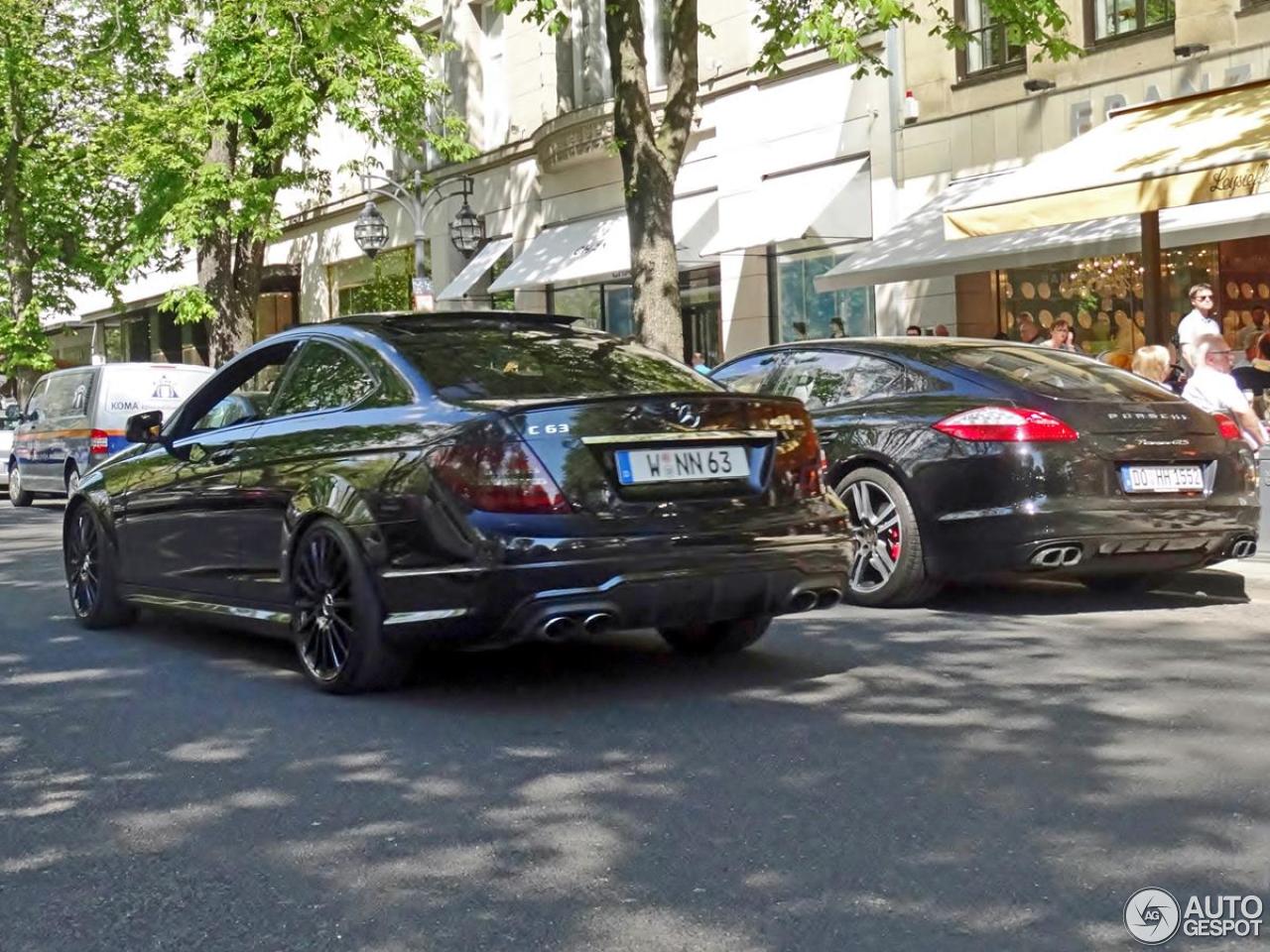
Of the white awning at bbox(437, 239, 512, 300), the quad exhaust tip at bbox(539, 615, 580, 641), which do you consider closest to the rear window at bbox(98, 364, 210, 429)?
the white awning at bbox(437, 239, 512, 300)

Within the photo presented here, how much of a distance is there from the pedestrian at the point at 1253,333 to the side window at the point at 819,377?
8335 millimetres

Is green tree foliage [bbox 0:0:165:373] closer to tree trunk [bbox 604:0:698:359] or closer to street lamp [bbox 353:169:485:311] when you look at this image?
street lamp [bbox 353:169:485:311]

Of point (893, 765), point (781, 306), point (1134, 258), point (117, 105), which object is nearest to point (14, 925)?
point (893, 765)

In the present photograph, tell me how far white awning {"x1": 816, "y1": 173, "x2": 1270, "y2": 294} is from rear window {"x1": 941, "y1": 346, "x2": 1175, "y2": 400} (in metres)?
7.98

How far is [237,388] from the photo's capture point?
8086 mm

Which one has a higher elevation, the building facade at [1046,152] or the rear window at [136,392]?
the building facade at [1046,152]

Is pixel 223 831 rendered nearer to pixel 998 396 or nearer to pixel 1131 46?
pixel 998 396

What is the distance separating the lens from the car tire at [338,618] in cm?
655

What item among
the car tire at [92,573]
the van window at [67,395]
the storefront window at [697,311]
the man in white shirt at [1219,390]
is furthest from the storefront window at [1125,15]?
the car tire at [92,573]

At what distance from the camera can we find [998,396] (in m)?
8.66

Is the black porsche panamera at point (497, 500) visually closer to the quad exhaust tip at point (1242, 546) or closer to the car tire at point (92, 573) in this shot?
the car tire at point (92, 573)

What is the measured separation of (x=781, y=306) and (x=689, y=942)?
22.5m

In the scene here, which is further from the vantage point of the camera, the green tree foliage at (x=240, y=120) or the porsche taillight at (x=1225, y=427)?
the green tree foliage at (x=240, y=120)

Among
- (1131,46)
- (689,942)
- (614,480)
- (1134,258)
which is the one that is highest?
(1131,46)
